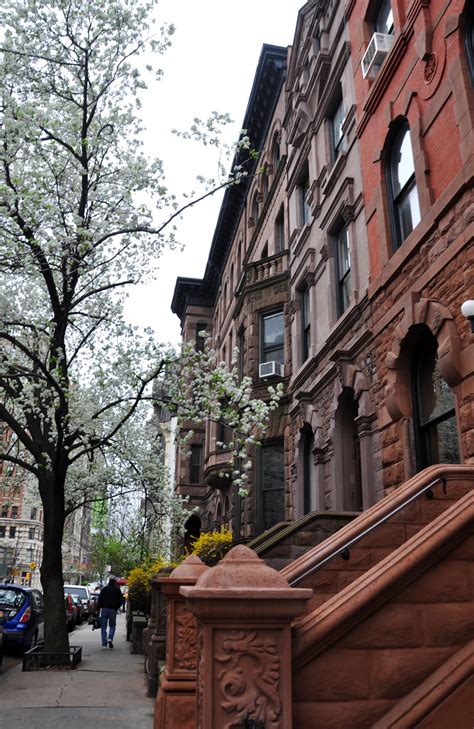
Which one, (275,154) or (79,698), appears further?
(275,154)

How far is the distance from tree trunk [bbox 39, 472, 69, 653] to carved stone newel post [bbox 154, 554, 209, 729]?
6668 mm

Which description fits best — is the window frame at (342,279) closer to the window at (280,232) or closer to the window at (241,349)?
the window at (280,232)

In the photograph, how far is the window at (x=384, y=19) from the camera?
38.4 ft

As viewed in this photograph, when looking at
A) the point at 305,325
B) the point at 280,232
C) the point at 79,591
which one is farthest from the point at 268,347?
the point at 79,591

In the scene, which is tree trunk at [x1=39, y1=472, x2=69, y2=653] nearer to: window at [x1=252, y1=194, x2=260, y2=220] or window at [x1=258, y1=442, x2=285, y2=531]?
window at [x1=258, y1=442, x2=285, y2=531]

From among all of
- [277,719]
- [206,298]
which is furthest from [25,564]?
[277,719]

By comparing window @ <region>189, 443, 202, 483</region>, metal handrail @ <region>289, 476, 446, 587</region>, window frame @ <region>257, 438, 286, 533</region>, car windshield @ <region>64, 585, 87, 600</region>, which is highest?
window @ <region>189, 443, 202, 483</region>

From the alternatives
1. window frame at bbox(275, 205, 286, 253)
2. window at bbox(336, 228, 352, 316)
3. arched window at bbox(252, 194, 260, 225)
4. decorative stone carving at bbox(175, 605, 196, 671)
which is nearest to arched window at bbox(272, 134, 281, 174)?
window frame at bbox(275, 205, 286, 253)

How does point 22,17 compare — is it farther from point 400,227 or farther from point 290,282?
point 290,282

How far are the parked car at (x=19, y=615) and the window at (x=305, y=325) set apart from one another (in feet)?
32.9

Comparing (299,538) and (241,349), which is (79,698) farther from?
(241,349)

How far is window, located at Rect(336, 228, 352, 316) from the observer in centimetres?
1334

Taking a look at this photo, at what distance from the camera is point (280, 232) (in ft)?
68.1

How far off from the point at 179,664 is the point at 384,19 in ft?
39.6
